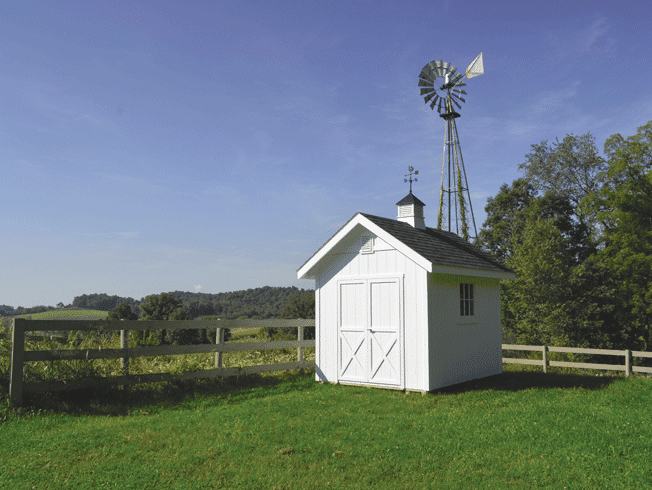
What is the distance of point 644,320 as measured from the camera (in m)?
29.5

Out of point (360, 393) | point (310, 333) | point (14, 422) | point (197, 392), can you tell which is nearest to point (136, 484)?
point (14, 422)

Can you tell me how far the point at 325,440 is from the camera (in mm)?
7898

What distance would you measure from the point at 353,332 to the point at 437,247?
330cm

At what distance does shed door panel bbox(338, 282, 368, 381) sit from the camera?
13078mm

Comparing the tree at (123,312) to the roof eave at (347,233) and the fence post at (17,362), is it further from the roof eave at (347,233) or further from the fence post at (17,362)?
the fence post at (17,362)

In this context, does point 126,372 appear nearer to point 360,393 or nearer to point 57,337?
point 57,337

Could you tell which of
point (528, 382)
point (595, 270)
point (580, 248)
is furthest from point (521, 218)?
point (528, 382)

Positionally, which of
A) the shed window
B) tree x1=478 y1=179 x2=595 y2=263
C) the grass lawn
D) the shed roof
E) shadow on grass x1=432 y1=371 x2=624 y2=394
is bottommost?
shadow on grass x1=432 y1=371 x2=624 y2=394

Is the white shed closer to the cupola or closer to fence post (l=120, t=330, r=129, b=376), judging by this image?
the cupola

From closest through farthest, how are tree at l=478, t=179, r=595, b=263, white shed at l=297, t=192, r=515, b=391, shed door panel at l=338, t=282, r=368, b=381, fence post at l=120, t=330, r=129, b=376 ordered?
fence post at l=120, t=330, r=129, b=376, white shed at l=297, t=192, r=515, b=391, shed door panel at l=338, t=282, r=368, b=381, tree at l=478, t=179, r=595, b=263

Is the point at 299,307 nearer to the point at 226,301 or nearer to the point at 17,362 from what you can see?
the point at 226,301

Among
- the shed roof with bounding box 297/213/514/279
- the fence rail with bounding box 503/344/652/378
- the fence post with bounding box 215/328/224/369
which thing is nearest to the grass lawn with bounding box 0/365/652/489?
the fence post with bounding box 215/328/224/369

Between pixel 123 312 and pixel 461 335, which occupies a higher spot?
pixel 461 335

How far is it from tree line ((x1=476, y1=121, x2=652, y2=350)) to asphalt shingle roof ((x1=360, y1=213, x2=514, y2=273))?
11.6 m
